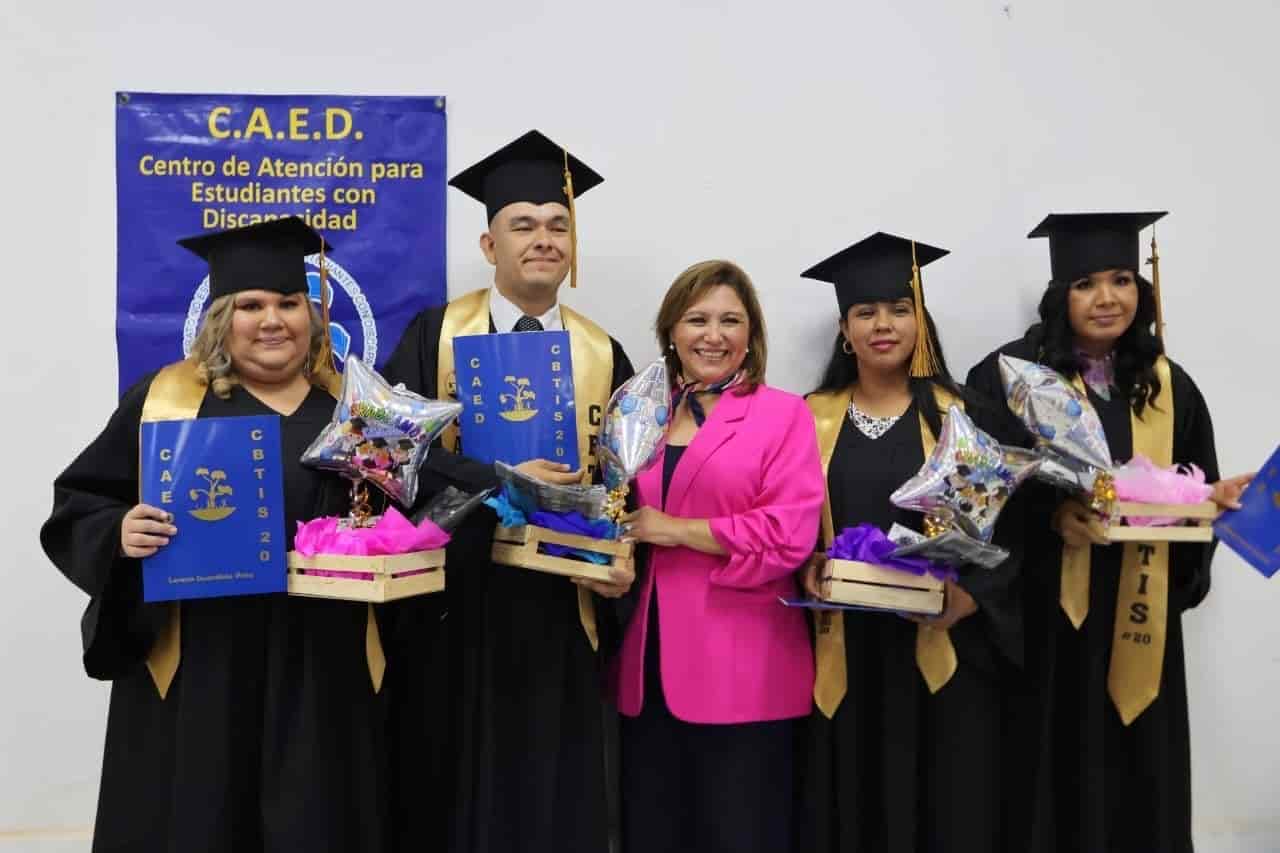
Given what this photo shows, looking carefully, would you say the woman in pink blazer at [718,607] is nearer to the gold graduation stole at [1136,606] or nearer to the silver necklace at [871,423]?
the silver necklace at [871,423]

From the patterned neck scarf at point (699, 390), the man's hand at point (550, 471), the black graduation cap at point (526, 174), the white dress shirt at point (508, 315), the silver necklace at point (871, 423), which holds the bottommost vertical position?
the man's hand at point (550, 471)

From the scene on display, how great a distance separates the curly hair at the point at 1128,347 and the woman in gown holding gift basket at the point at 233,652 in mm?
2118

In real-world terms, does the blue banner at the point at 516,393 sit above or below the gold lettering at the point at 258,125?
below

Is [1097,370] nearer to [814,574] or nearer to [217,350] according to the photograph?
[814,574]

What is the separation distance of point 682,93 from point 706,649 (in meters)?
1.95

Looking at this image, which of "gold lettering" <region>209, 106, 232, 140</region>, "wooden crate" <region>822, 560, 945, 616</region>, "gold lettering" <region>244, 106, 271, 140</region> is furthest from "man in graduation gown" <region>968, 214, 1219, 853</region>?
"gold lettering" <region>209, 106, 232, 140</region>

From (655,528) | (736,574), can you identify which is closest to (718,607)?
(736,574)

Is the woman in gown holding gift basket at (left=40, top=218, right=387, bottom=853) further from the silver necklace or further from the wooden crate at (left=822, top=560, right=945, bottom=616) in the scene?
the silver necklace

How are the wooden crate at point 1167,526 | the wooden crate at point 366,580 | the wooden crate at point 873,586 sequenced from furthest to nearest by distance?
1. the wooden crate at point 1167,526
2. the wooden crate at point 873,586
3. the wooden crate at point 366,580

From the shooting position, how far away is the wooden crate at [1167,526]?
93.9 inches

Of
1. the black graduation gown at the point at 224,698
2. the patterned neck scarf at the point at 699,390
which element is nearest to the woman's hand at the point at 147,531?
the black graduation gown at the point at 224,698

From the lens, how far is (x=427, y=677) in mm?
2553

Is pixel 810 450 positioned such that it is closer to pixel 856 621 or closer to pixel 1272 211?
pixel 856 621

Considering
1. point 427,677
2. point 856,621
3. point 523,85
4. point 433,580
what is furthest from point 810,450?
point 523,85
